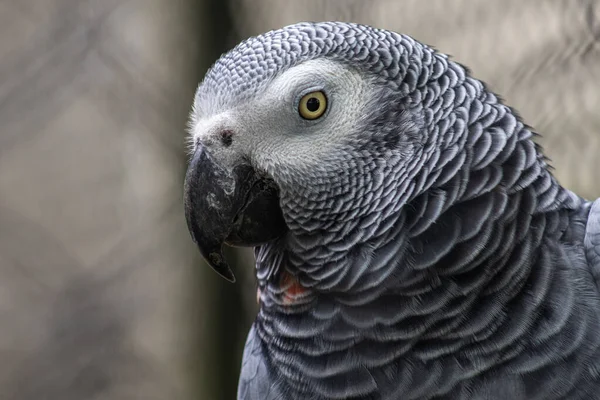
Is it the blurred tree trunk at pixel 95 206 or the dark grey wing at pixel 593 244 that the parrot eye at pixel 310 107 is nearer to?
the dark grey wing at pixel 593 244

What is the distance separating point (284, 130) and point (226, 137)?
0.30 feet

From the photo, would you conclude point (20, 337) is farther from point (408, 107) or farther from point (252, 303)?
point (408, 107)

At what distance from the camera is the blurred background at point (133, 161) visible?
1710 millimetres

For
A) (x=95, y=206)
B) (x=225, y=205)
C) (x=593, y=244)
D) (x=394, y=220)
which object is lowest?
(x=95, y=206)

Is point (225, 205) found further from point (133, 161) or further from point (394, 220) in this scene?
point (133, 161)

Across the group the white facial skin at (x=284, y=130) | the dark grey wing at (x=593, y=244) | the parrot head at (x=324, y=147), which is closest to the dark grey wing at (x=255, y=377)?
the parrot head at (x=324, y=147)

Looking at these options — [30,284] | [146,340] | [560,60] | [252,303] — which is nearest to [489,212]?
[560,60]

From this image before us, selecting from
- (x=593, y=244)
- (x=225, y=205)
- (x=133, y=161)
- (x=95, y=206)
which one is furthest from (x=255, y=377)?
(x=95, y=206)

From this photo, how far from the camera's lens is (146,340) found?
8.95ft

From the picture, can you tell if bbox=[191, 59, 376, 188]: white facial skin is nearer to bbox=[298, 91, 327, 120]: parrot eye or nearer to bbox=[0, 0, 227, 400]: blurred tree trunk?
bbox=[298, 91, 327, 120]: parrot eye

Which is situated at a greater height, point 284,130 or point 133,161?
point 284,130

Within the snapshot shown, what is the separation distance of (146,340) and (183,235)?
64cm

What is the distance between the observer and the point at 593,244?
39.1 inches

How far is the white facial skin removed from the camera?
100 cm
